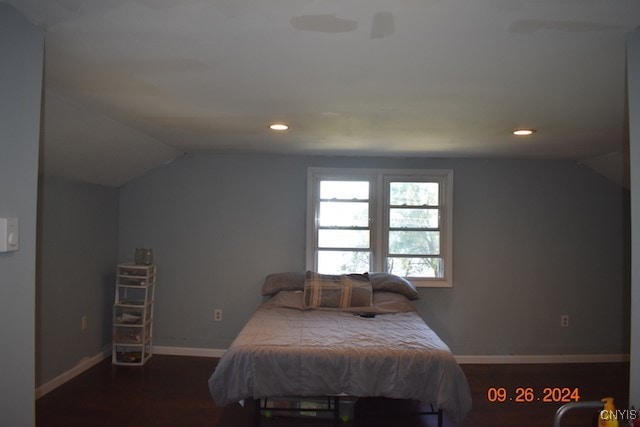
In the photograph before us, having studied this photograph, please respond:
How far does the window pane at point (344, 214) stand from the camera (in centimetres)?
450

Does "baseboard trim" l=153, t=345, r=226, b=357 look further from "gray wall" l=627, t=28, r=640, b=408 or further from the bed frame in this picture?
"gray wall" l=627, t=28, r=640, b=408

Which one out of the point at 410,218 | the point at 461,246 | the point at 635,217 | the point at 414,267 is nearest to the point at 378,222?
the point at 410,218

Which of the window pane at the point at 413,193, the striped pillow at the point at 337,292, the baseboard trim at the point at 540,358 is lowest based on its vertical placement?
the baseboard trim at the point at 540,358

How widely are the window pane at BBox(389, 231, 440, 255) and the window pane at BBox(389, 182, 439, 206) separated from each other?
12.3 inches

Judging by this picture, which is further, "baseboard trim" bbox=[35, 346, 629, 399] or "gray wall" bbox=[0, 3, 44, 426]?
"baseboard trim" bbox=[35, 346, 629, 399]

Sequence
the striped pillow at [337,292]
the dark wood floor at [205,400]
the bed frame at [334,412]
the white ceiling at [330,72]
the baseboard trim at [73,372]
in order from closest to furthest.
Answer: the white ceiling at [330,72], the bed frame at [334,412], the dark wood floor at [205,400], the baseboard trim at [73,372], the striped pillow at [337,292]

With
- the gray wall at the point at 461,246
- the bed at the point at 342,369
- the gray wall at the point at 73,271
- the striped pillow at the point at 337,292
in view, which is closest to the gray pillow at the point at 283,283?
the striped pillow at the point at 337,292

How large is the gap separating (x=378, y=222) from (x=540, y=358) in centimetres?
215

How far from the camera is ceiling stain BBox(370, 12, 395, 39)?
1436 millimetres

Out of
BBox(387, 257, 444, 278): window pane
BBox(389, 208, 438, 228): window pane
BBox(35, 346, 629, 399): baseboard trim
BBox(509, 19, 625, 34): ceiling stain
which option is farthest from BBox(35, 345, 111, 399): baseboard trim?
BBox(509, 19, 625, 34): ceiling stain

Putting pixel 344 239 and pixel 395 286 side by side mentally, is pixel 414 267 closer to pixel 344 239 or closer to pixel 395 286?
pixel 395 286

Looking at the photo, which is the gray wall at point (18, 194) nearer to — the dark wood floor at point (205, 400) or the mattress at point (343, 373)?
the mattress at point (343, 373)

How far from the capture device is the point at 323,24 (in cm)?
150

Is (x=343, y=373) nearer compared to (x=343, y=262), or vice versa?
(x=343, y=373)
